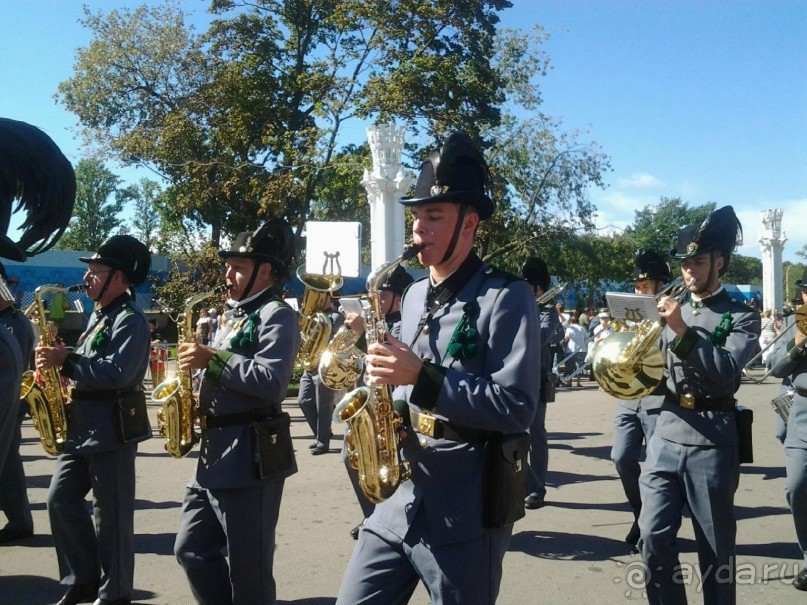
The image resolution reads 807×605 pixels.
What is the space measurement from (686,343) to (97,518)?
11.9 ft

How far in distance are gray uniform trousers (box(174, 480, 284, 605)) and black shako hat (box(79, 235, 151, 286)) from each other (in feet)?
5.93

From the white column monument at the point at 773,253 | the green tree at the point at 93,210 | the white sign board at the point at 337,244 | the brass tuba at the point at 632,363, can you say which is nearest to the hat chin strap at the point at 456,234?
the brass tuba at the point at 632,363

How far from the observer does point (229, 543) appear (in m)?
3.80

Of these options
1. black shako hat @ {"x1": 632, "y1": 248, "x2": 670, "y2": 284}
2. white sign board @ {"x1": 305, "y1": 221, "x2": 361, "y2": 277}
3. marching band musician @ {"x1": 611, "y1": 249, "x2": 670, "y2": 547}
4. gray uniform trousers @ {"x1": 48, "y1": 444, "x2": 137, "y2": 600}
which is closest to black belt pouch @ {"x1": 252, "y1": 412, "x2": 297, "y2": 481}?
gray uniform trousers @ {"x1": 48, "y1": 444, "x2": 137, "y2": 600}

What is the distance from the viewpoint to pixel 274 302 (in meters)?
4.23

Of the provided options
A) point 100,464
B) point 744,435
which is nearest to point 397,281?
point 100,464

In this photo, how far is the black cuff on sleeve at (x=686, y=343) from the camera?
409 cm

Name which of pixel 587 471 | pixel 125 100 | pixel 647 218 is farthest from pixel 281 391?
pixel 647 218

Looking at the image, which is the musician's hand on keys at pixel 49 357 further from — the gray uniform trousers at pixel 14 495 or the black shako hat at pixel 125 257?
the gray uniform trousers at pixel 14 495

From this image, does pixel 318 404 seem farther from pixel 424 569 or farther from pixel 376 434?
pixel 424 569

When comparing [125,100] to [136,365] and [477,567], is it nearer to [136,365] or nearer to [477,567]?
[136,365]

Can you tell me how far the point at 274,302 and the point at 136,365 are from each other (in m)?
1.21

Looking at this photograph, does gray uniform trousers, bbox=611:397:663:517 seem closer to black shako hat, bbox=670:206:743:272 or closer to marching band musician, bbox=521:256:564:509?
marching band musician, bbox=521:256:564:509

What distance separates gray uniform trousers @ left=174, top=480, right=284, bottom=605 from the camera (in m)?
3.80
